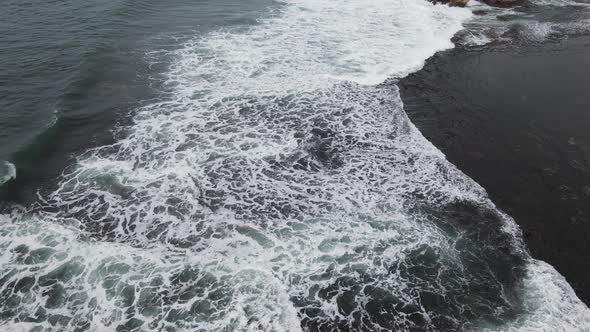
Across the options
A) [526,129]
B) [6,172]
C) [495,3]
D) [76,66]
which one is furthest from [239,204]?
[495,3]

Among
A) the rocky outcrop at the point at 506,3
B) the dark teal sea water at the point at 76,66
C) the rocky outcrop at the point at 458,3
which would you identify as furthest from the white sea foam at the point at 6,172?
the rocky outcrop at the point at 506,3

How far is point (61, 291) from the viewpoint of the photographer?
10.2 m

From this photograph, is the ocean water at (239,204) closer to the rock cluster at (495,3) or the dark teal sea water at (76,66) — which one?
the dark teal sea water at (76,66)

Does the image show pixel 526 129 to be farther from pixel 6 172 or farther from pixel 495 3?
pixel 6 172

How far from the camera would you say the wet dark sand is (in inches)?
474

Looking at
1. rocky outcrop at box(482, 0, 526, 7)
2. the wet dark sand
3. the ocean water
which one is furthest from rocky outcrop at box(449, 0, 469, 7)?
A: the ocean water

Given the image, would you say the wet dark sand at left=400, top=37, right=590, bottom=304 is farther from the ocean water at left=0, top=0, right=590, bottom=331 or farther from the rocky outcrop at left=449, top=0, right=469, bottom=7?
the rocky outcrop at left=449, top=0, right=469, bottom=7

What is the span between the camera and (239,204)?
12.9 metres

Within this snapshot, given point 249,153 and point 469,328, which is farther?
point 249,153

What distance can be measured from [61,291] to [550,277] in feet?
42.3

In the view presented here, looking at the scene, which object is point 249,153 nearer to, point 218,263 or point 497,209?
point 218,263

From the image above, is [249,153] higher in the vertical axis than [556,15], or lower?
lower

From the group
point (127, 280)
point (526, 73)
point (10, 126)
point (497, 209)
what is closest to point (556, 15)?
point (526, 73)

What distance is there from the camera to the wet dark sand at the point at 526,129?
39.5 feet
